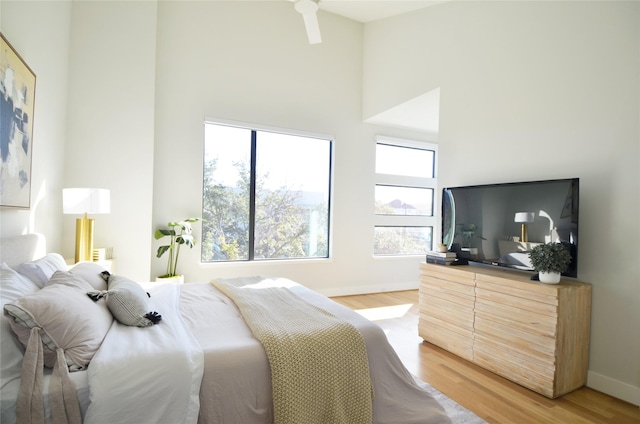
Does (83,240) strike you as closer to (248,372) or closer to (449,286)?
(248,372)

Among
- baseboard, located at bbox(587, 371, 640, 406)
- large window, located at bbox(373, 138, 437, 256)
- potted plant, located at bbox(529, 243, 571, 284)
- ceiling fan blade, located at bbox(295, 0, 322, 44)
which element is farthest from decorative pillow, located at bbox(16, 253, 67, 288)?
large window, located at bbox(373, 138, 437, 256)

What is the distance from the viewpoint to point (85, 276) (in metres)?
1.89

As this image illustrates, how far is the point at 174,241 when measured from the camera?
12.5ft

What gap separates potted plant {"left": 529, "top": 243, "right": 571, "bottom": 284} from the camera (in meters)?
2.26

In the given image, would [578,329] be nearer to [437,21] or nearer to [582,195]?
[582,195]

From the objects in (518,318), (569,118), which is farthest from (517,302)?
(569,118)

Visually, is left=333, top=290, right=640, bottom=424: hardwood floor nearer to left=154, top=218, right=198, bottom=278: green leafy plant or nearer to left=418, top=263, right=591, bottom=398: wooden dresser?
left=418, top=263, right=591, bottom=398: wooden dresser

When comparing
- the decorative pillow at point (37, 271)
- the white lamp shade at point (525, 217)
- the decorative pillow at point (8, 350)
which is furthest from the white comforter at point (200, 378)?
the white lamp shade at point (525, 217)

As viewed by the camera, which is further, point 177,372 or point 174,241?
point 174,241

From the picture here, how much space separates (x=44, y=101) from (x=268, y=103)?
2354 millimetres

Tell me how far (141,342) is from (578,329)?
2.70 metres

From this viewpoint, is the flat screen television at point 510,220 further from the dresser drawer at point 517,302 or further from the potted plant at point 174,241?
the potted plant at point 174,241

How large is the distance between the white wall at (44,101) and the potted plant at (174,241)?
3.01ft

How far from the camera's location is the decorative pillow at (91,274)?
1.88m
